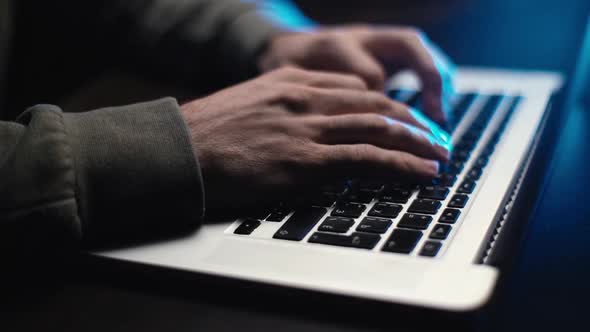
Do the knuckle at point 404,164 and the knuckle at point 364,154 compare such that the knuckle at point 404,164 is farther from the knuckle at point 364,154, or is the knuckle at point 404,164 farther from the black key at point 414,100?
the black key at point 414,100

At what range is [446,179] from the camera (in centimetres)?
56

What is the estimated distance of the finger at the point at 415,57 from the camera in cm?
74

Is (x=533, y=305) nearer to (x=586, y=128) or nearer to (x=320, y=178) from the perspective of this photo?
(x=320, y=178)

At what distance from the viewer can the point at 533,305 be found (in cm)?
44

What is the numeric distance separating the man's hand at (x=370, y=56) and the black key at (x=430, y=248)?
1.05 ft

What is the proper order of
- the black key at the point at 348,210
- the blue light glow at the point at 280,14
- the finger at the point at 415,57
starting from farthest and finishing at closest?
the blue light glow at the point at 280,14, the finger at the point at 415,57, the black key at the point at 348,210

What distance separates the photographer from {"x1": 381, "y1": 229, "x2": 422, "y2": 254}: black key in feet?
1.43

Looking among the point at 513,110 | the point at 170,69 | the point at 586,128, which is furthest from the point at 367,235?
the point at 170,69

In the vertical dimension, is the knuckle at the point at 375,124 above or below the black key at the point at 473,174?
above

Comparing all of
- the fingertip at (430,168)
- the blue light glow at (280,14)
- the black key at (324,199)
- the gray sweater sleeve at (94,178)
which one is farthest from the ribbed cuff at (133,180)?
the blue light glow at (280,14)

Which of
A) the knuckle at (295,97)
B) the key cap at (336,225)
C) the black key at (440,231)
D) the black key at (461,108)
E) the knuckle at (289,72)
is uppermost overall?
the knuckle at (289,72)

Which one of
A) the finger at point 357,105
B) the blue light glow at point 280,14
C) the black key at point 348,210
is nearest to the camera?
the black key at point 348,210

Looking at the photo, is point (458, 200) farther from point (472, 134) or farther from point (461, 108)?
point (461, 108)

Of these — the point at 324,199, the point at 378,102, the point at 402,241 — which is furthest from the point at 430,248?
the point at 378,102
